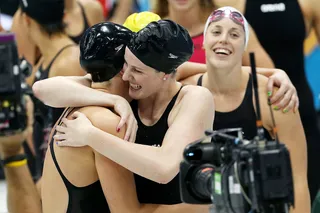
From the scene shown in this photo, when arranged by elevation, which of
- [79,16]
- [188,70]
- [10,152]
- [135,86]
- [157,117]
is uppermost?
[135,86]

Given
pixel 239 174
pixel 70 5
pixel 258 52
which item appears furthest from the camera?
pixel 70 5

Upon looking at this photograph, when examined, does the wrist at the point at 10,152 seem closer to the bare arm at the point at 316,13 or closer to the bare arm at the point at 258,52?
the bare arm at the point at 258,52

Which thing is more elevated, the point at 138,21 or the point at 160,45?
the point at 160,45

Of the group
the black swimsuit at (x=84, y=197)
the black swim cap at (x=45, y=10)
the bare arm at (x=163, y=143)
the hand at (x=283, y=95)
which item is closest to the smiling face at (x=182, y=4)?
the black swim cap at (x=45, y=10)

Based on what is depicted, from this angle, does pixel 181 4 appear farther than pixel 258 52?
No

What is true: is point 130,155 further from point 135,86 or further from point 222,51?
point 222,51

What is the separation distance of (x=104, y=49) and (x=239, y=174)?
656mm

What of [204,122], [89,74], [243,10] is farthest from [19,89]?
[243,10]

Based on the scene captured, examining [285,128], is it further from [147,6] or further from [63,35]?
[147,6]

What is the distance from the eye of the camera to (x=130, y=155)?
2213mm

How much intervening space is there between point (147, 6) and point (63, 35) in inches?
39.3

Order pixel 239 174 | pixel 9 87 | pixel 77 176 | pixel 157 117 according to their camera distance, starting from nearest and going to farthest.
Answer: pixel 239 174 < pixel 77 176 < pixel 157 117 < pixel 9 87

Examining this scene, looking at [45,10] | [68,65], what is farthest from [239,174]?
[45,10]

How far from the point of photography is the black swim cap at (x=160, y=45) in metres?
2.31
